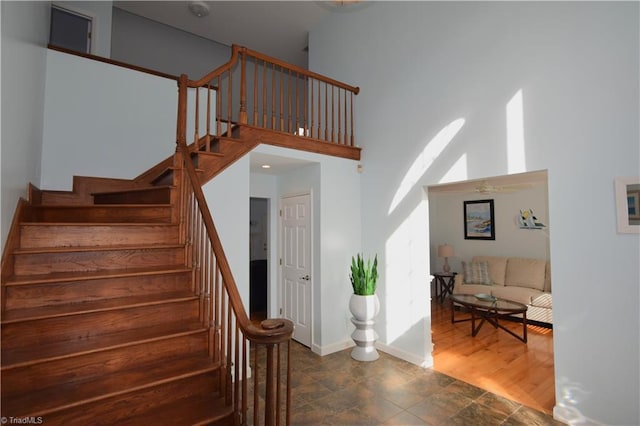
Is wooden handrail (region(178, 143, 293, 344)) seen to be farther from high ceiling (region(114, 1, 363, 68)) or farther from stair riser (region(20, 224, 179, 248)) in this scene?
high ceiling (region(114, 1, 363, 68))

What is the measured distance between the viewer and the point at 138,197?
3186mm

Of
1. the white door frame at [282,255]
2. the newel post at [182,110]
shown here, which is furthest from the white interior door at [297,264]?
the newel post at [182,110]

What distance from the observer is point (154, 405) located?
1.81 m

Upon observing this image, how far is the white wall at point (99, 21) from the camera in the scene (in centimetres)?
453

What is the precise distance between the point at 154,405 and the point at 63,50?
4082mm

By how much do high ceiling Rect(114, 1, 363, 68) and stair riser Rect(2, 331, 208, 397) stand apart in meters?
4.76

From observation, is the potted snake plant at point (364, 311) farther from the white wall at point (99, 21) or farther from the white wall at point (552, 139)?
the white wall at point (99, 21)

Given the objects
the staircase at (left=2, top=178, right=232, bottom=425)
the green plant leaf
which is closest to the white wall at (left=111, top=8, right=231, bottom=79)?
the staircase at (left=2, top=178, right=232, bottom=425)

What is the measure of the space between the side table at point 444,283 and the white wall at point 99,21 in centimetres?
691

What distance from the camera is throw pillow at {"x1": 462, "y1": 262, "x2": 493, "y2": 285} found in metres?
5.88

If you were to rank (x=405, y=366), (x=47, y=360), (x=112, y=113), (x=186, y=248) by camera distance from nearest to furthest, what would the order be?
(x=47, y=360) → (x=186, y=248) → (x=405, y=366) → (x=112, y=113)

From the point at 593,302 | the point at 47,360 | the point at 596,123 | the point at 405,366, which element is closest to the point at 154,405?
the point at 47,360

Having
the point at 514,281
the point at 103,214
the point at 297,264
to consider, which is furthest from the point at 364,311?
the point at 514,281

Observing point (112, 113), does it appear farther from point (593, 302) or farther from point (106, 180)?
point (593, 302)
